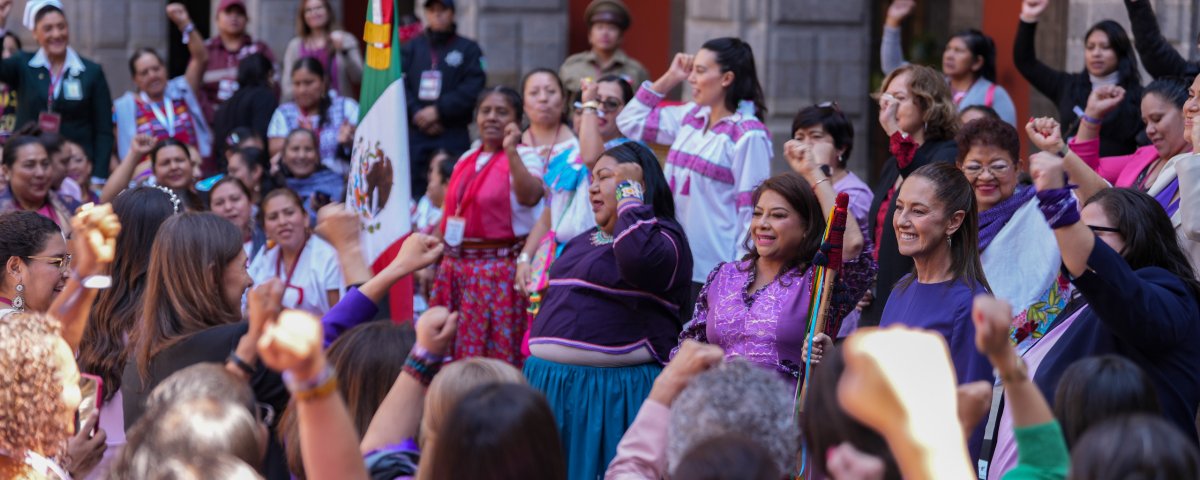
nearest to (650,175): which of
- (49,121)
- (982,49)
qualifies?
(982,49)

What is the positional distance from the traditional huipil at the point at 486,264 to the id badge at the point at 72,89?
364 centimetres

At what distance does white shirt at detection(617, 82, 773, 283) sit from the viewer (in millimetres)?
6719

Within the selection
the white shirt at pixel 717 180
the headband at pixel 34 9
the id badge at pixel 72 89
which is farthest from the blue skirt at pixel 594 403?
the headband at pixel 34 9

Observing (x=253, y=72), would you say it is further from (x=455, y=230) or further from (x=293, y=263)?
(x=293, y=263)

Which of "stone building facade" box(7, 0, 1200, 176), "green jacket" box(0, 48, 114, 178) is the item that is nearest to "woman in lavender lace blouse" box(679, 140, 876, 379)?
"stone building facade" box(7, 0, 1200, 176)

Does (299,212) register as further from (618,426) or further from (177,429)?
(177,429)

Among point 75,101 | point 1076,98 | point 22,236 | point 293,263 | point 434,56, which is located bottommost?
point 293,263

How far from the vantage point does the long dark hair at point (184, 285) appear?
4223 mm

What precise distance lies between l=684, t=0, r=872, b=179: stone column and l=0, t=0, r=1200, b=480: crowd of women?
99cm

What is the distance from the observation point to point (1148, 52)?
687 cm

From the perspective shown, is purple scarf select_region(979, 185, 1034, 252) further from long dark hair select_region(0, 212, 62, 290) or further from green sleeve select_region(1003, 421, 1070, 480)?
long dark hair select_region(0, 212, 62, 290)

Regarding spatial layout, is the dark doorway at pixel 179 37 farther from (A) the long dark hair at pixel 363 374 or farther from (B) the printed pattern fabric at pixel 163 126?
(A) the long dark hair at pixel 363 374

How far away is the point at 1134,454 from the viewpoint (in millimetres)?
2531

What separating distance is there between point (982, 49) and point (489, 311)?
2.95m
